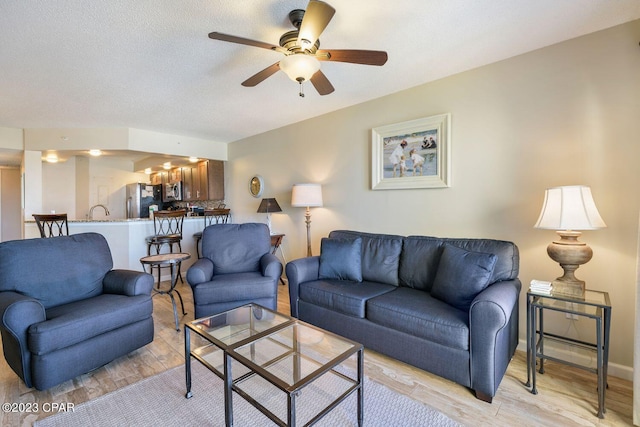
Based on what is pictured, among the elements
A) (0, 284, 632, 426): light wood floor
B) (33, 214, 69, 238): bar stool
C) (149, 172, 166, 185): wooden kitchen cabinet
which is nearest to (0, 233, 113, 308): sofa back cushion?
(0, 284, 632, 426): light wood floor

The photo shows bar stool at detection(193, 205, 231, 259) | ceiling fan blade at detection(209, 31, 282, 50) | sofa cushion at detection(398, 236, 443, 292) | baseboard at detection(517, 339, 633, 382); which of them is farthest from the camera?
bar stool at detection(193, 205, 231, 259)

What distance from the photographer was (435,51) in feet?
7.55

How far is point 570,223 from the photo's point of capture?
183 centimetres

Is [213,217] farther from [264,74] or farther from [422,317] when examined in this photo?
[422,317]

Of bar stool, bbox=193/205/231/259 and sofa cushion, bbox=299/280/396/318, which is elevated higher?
bar stool, bbox=193/205/231/259

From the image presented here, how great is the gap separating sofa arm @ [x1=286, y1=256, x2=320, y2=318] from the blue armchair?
19 cm

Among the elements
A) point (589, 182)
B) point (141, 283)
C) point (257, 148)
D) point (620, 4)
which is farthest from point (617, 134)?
point (257, 148)

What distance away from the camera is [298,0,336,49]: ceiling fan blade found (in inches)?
56.5

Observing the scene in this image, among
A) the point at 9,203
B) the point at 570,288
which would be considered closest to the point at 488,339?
the point at 570,288

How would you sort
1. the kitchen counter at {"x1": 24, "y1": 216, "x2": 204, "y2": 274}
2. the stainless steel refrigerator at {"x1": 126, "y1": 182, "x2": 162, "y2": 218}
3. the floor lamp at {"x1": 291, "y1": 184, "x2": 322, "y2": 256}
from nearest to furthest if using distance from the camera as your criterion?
the floor lamp at {"x1": 291, "y1": 184, "x2": 322, "y2": 256} < the kitchen counter at {"x1": 24, "y1": 216, "x2": 204, "y2": 274} < the stainless steel refrigerator at {"x1": 126, "y1": 182, "x2": 162, "y2": 218}

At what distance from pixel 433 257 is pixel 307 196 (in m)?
1.74

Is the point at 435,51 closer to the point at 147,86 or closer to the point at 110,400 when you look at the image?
the point at 147,86

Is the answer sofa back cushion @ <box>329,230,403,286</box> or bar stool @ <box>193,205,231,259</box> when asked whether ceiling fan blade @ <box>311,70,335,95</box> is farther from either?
bar stool @ <box>193,205,231,259</box>

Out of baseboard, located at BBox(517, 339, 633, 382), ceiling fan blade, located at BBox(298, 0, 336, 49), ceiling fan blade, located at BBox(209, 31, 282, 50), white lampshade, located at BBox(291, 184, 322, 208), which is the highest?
ceiling fan blade, located at BBox(298, 0, 336, 49)
